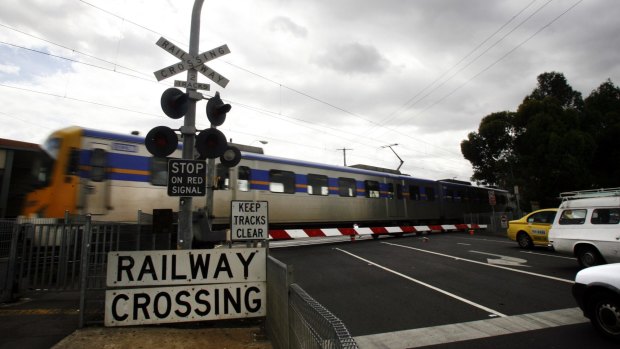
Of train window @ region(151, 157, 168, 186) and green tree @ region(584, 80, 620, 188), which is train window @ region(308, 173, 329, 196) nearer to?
train window @ region(151, 157, 168, 186)

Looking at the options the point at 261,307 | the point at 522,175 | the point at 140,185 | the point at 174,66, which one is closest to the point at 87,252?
the point at 261,307

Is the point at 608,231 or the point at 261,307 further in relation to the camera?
the point at 608,231

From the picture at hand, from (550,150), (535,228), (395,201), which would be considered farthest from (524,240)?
(550,150)

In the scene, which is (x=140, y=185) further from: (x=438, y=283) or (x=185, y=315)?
(x=438, y=283)

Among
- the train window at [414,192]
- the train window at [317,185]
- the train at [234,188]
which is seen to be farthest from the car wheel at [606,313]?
the train window at [414,192]

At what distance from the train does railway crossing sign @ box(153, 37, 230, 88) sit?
333 cm

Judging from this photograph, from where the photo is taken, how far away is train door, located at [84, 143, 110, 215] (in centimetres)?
1045

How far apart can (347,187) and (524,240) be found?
802 centimetres

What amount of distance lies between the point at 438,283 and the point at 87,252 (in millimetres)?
7105

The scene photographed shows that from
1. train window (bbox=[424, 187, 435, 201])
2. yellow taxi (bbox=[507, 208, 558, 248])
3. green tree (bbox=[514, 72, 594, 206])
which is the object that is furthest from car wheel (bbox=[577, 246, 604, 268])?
green tree (bbox=[514, 72, 594, 206])

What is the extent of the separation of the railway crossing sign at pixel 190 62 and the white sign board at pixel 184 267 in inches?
116

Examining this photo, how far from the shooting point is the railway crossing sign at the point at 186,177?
5.56m

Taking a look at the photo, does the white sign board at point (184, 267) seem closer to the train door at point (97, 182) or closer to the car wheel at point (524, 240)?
the train door at point (97, 182)

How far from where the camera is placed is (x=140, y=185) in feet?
37.6
